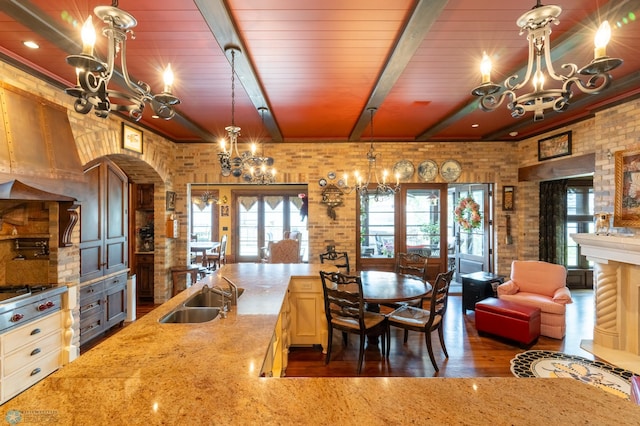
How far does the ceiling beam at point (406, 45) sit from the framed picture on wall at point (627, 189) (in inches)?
111

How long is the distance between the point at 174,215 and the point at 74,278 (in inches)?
90.5

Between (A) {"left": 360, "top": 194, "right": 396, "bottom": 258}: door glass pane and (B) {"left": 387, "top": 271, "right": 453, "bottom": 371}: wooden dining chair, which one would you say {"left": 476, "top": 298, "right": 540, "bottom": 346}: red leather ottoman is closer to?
(B) {"left": 387, "top": 271, "right": 453, "bottom": 371}: wooden dining chair

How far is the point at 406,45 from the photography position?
2281 millimetres

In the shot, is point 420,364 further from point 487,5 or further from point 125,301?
point 125,301

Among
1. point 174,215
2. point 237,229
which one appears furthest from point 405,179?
point 237,229

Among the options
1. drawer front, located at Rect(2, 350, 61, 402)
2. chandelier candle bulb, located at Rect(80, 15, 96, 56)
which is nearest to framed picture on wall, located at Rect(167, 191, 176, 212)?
drawer front, located at Rect(2, 350, 61, 402)

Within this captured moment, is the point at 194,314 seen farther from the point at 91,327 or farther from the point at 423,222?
the point at 423,222

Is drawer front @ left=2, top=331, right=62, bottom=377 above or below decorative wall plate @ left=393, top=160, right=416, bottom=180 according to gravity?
below

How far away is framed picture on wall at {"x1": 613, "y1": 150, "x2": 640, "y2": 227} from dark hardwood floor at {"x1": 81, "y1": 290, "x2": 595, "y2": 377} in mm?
1560

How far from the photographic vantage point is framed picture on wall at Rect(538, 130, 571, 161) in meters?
4.47

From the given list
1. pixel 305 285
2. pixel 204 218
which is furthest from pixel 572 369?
pixel 204 218

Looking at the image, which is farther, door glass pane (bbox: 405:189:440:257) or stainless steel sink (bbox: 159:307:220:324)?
door glass pane (bbox: 405:189:440:257)

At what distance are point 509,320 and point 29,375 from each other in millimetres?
4758

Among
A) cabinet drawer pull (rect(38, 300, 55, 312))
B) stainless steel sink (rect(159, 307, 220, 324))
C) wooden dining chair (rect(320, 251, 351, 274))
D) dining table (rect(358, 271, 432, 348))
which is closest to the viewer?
stainless steel sink (rect(159, 307, 220, 324))
